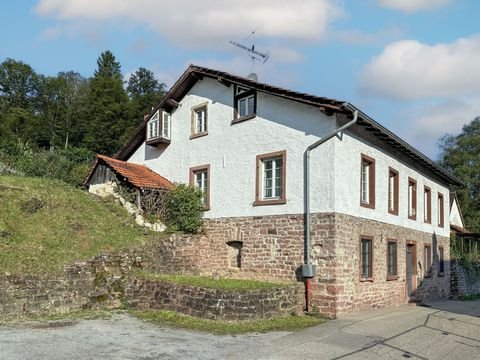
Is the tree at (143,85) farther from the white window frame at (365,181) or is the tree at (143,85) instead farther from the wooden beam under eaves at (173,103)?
the white window frame at (365,181)

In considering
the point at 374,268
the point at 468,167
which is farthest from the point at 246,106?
the point at 468,167

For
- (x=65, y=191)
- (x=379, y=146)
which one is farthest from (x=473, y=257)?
(x=65, y=191)

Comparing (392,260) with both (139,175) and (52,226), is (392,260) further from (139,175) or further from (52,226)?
(52,226)

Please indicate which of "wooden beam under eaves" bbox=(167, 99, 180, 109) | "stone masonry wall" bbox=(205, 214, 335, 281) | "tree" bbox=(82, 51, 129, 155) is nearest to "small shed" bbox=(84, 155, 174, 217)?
"stone masonry wall" bbox=(205, 214, 335, 281)

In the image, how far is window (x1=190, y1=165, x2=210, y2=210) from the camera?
61.1 feet

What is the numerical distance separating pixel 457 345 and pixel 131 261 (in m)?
8.88

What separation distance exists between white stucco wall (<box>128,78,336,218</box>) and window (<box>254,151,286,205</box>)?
0.18 meters

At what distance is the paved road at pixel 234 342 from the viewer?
29.6 feet

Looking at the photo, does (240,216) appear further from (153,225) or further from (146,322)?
(146,322)

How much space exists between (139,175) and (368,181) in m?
8.42

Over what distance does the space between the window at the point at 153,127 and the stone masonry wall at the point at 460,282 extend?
54.0ft

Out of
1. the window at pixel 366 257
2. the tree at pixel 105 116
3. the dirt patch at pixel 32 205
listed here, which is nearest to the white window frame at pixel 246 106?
the window at pixel 366 257

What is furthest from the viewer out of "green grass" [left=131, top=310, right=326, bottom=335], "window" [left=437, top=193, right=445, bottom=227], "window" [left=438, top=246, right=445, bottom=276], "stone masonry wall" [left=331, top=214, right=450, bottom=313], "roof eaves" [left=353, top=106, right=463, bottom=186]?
"window" [left=437, top=193, right=445, bottom=227]

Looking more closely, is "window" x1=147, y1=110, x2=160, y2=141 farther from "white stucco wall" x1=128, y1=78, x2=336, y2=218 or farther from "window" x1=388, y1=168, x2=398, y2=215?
"window" x1=388, y1=168, x2=398, y2=215
